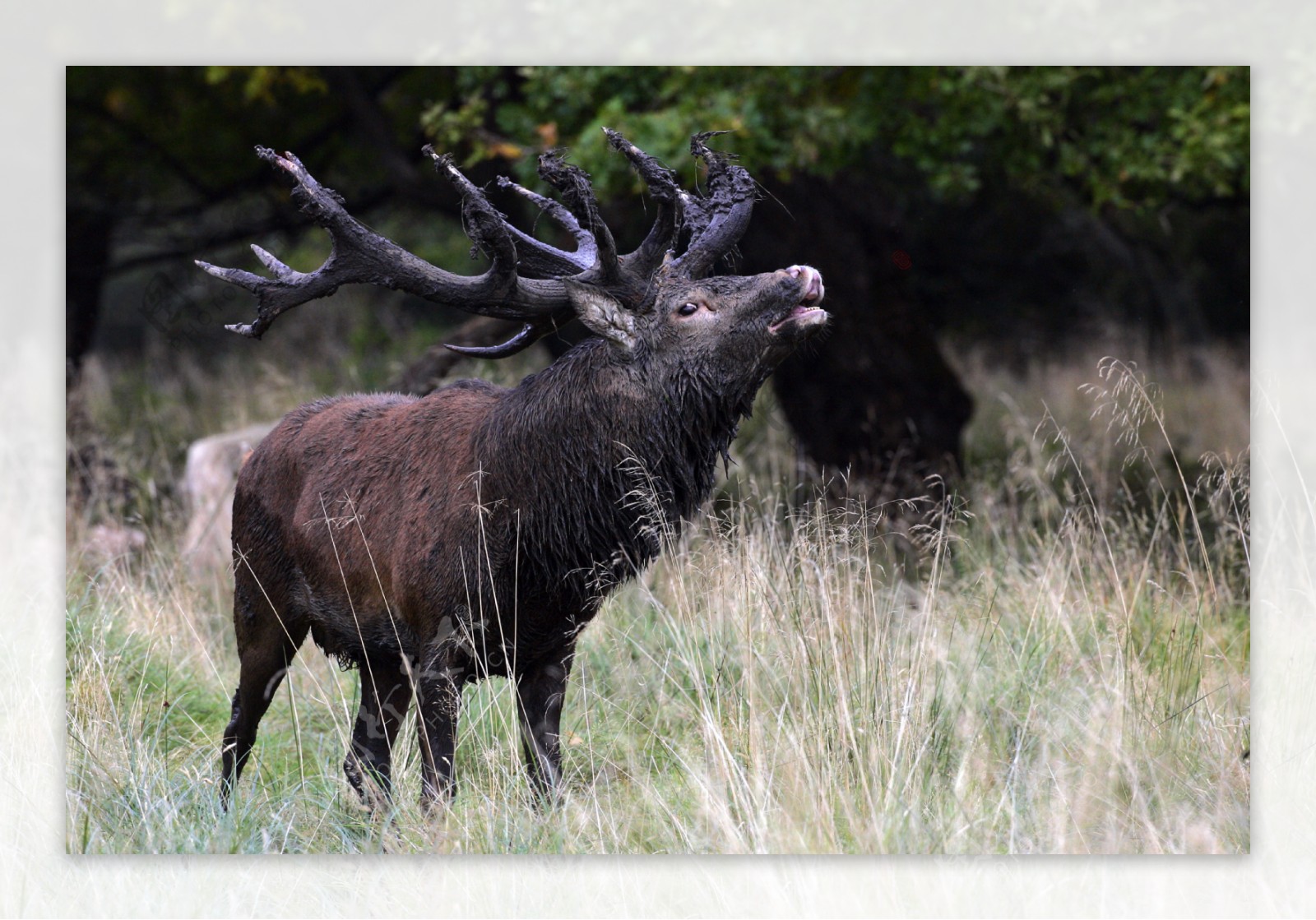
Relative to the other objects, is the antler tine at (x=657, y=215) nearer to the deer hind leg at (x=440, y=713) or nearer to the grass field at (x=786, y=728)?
the grass field at (x=786, y=728)

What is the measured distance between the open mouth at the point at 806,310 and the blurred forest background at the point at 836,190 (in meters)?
0.39

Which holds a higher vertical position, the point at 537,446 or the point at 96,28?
the point at 96,28

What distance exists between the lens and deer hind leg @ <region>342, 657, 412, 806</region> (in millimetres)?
4023

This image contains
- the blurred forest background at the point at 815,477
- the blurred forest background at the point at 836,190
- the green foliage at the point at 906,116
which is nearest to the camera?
the blurred forest background at the point at 815,477

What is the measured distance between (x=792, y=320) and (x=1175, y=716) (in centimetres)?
155

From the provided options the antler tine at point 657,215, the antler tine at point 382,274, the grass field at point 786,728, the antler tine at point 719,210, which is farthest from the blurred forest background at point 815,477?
the antler tine at point 382,274

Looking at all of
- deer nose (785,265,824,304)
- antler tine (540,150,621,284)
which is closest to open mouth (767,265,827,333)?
deer nose (785,265,824,304)

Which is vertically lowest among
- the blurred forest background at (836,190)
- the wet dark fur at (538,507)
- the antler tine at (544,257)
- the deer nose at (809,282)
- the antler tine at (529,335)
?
the wet dark fur at (538,507)

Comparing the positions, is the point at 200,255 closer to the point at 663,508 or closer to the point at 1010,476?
the point at 1010,476

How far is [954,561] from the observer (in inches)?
235

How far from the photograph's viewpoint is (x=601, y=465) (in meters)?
3.65

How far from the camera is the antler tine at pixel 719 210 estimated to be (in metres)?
3.87

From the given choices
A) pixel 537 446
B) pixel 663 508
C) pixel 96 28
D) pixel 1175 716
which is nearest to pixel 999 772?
pixel 1175 716

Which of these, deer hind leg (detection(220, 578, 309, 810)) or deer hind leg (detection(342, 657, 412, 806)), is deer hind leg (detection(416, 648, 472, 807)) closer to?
deer hind leg (detection(342, 657, 412, 806))
